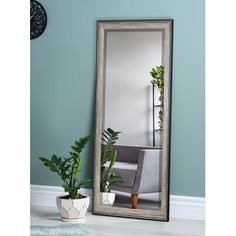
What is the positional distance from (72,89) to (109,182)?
93 cm

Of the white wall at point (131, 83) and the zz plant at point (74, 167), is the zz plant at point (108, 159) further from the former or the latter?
the zz plant at point (74, 167)

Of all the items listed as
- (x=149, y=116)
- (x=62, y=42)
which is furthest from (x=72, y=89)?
(x=149, y=116)

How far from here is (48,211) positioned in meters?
3.87

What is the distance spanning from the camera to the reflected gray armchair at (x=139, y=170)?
143 inches

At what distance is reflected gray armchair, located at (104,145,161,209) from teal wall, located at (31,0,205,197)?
149 mm

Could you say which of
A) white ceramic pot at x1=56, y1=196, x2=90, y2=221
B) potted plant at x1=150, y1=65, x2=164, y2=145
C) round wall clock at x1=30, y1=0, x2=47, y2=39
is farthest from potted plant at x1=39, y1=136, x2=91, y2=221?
round wall clock at x1=30, y1=0, x2=47, y2=39

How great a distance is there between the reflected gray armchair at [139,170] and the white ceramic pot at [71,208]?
1.32 feet

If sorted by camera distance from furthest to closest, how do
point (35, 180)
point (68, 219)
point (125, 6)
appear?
point (35, 180)
point (125, 6)
point (68, 219)

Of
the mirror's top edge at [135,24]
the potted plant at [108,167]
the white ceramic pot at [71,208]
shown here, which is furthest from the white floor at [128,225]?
the mirror's top edge at [135,24]

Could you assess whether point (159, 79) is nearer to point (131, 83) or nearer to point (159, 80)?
point (159, 80)

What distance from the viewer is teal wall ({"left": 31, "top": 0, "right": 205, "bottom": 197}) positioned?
3594 mm

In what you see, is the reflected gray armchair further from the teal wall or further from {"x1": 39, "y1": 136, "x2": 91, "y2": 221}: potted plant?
{"x1": 39, "y1": 136, "x2": 91, "y2": 221}: potted plant
